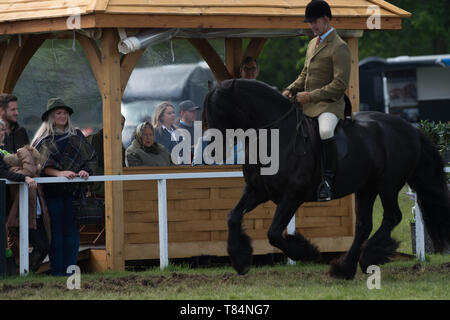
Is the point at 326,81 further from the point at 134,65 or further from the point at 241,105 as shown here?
the point at 134,65

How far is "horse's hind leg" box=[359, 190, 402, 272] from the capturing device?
9.36 metres

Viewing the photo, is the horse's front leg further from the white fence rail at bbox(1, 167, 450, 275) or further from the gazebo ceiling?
the gazebo ceiling

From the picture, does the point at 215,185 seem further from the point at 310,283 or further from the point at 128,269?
the point at 310,283

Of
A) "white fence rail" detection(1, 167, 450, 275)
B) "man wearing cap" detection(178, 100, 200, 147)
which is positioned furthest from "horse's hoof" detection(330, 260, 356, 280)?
"man wearing cap" detection(178, 100, 200, 147)

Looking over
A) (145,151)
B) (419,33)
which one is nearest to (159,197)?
(145,151)

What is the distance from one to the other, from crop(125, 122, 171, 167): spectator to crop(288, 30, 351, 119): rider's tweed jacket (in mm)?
2965

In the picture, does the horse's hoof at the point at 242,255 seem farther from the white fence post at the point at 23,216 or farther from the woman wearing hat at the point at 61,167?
the white fence post at the point at 23,216

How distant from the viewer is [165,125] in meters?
12.6

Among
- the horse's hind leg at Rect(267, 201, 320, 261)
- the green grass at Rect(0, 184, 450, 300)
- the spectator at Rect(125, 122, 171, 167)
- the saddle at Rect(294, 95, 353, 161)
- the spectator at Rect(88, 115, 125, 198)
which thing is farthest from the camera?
the spectator at Rect(88, 115, 125, 198)

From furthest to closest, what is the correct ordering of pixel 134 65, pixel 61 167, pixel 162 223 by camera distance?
pixel 134 65 → pixel 162 223 → pixel 61 167

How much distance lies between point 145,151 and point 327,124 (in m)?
3.39

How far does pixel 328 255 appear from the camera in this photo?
1200 cm

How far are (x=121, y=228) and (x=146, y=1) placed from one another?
102 inches
